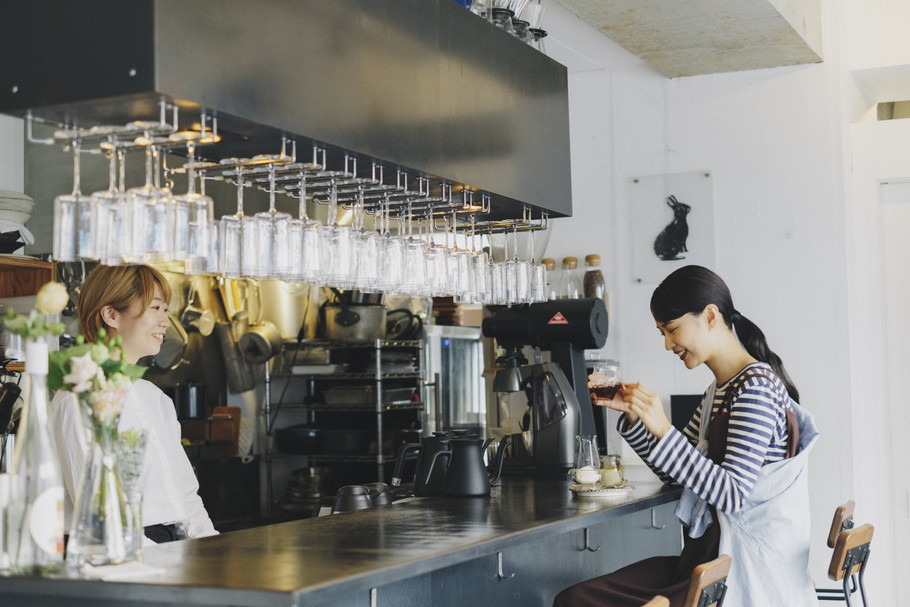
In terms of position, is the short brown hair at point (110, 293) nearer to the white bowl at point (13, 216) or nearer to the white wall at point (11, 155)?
the white bowl at point (13, 216)

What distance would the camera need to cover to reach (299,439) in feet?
23.9

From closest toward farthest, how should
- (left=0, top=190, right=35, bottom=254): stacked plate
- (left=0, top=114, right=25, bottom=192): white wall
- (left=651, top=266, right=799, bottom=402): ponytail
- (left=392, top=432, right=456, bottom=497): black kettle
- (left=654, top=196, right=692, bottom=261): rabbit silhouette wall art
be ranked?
(left=651, top=266, right=799, bottom=402): ponytail
(left=392, top=432, right=456, bottom=497): black kettle
(left=0, top=190, right=35, bottom=254): stacked plate
(left=654, top=196, right=692, bottom=261): rabbit silhouette wall art
(left=0, top=114, right=25, bottom=192): white wall

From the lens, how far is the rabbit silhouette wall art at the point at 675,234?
514 centimetres

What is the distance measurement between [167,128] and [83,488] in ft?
2.58

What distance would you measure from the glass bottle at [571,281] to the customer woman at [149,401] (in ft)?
8.12

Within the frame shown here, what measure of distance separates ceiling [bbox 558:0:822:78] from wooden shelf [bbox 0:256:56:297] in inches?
95.2

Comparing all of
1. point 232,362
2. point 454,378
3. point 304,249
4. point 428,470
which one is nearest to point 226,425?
point 232,362

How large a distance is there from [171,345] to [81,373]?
4.52m

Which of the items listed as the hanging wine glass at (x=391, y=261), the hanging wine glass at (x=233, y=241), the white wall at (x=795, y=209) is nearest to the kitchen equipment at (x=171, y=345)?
the white wall at (x=795, y=209)

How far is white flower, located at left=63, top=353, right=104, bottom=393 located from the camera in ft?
7.11

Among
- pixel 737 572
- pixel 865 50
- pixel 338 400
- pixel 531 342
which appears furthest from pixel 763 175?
pixel 338 400

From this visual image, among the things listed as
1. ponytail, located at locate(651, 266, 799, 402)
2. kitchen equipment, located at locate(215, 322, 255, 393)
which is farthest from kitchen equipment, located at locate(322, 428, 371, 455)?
ponytail, located at locate(651, 266, 799, 402)

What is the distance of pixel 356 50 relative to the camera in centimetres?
272

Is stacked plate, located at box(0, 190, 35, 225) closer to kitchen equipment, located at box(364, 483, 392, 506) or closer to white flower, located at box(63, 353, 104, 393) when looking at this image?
kitchen equipment, located at box(364, 483, 392, 506)
